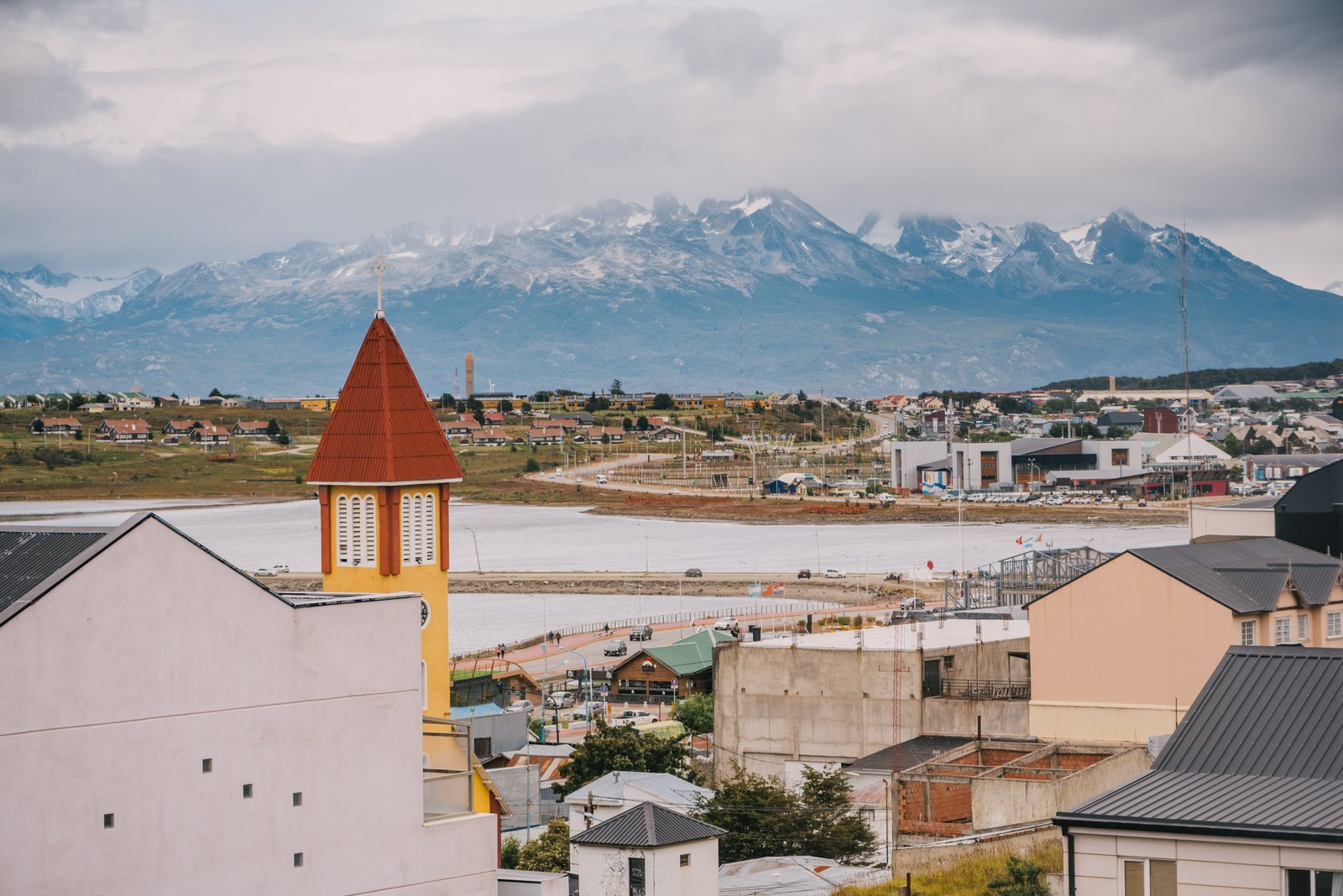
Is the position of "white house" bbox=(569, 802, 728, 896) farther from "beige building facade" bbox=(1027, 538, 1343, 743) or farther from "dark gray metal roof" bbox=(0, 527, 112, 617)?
"beige building facade" bbox=(1027, 538, 1343, 743)

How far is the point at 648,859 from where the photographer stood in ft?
71.3

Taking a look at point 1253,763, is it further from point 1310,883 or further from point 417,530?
point 417,530

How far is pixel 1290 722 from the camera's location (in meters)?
14.4

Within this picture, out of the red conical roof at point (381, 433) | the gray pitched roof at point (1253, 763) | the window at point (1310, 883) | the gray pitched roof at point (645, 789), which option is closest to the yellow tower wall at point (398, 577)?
the red conical roof at point (381, 433)

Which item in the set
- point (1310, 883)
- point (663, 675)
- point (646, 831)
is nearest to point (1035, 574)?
point (663, 675)

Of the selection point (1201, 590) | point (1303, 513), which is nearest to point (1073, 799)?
point (1201, 590)

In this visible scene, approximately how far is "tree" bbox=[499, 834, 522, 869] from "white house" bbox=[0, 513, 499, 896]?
10285 mm

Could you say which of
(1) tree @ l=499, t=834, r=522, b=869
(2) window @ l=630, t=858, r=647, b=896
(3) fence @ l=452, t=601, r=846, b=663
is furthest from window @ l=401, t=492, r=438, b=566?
(3) fence @ l=452, t=601, r=846, b=663

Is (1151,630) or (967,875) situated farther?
(1151,630)

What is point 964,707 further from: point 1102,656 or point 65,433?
point 65,433

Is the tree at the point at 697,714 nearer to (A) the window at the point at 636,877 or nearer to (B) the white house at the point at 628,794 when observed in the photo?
(B) the white house at the point at 628,794

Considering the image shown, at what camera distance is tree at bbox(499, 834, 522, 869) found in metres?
26.4

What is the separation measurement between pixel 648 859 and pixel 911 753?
11499mm

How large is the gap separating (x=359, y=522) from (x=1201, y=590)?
48.3 ft
